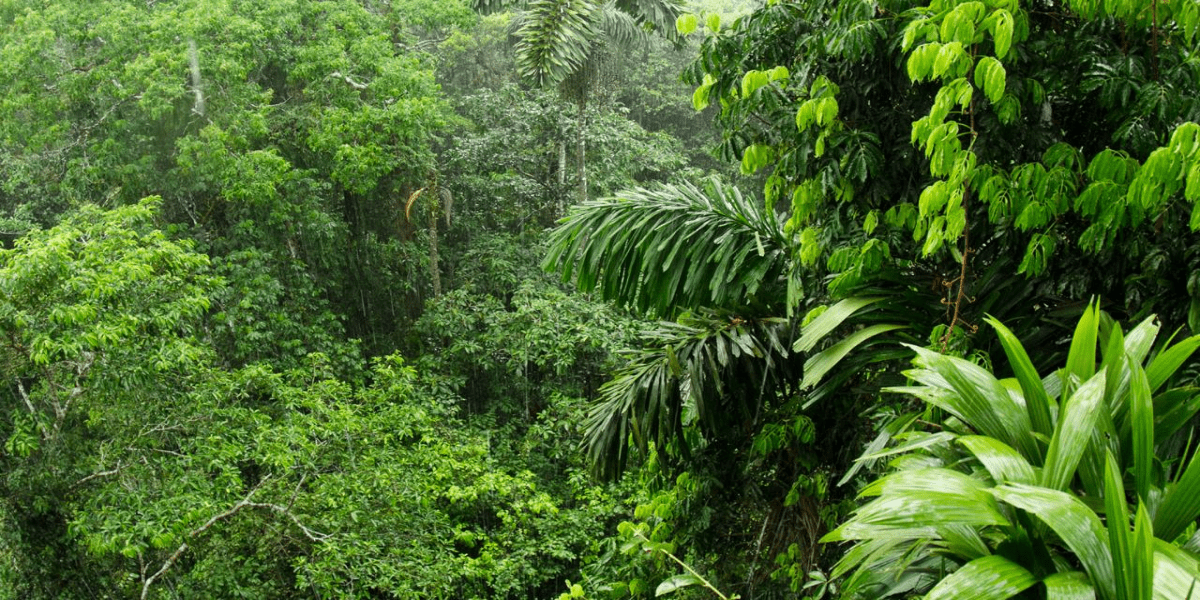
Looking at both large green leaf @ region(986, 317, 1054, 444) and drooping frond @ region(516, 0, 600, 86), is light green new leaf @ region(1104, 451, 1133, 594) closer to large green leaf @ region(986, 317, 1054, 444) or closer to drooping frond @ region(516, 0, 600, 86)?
large green leaf @ region(986, 317, 1054, 444)

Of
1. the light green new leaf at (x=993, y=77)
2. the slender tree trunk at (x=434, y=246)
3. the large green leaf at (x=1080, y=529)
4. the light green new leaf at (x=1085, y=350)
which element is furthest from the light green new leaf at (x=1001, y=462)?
the slender tree trunk at (x=434, y=246)

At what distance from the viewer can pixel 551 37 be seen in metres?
7.75

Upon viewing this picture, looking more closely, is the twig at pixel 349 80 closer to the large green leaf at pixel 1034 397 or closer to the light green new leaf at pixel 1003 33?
the light green new leaf at pixel 1003 33

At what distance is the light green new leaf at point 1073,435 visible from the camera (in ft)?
4.53

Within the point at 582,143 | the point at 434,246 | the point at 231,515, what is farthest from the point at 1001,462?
the point at 434,246

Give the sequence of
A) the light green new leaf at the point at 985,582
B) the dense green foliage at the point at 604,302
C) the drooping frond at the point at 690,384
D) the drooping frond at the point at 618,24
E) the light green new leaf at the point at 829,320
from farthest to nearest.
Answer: the drooping frond at the point at 618,24 < the drooping frond at the point at 690,384 < the light green new leaf at the point at 829,320 < the dense green foliage at the point at 604,302 < the light green new leaf at the point at 985,582

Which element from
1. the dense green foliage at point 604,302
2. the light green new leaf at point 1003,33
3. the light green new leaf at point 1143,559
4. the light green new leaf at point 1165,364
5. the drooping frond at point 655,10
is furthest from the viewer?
the drooping frond at point 655,10

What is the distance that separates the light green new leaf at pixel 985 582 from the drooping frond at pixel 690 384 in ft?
6.19

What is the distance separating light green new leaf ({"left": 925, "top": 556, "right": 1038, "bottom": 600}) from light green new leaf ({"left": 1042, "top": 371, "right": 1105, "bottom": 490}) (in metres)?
0.18

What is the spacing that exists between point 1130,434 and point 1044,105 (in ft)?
4.74

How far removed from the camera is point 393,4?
10.6 metres

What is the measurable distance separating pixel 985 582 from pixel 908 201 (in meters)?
1.85

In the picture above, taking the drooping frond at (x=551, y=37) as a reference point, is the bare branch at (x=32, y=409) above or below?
below

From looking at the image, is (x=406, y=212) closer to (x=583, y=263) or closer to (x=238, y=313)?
(x=238, y=313)
